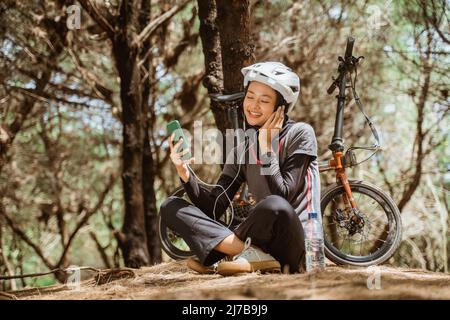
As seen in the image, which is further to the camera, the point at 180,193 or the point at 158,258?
the point at 158,258

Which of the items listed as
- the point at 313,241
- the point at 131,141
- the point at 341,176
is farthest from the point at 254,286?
Result: the point at 131,141

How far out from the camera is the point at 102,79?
1049cm

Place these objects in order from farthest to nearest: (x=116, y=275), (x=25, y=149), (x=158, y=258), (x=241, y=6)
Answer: (x=25, y=149) < (x=158, y=258) < (x=241, y=6) < (x=116, y=275)

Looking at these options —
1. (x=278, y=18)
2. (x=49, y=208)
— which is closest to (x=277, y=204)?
(x=278, y=18)

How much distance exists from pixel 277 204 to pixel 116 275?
62.5 inches

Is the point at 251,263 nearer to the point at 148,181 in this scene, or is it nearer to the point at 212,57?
the point at 212,57

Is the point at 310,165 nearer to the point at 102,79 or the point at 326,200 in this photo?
the point at 326,200

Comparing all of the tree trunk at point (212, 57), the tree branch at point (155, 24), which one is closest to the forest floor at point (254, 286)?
the tree trunk at point (212, 57)

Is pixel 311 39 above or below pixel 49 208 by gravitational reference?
above

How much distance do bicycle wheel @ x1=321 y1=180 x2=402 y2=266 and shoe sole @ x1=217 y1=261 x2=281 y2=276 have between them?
0.68m

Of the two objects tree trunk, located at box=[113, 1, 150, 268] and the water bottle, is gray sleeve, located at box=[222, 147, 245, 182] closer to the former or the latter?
the water bottle

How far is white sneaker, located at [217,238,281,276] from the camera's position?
158 inches

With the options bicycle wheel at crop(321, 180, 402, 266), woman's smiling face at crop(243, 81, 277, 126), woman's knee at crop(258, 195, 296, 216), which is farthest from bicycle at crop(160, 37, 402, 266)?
woman's knee at crop(258, 195, 296, 216)

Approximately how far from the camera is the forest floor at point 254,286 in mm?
3133
